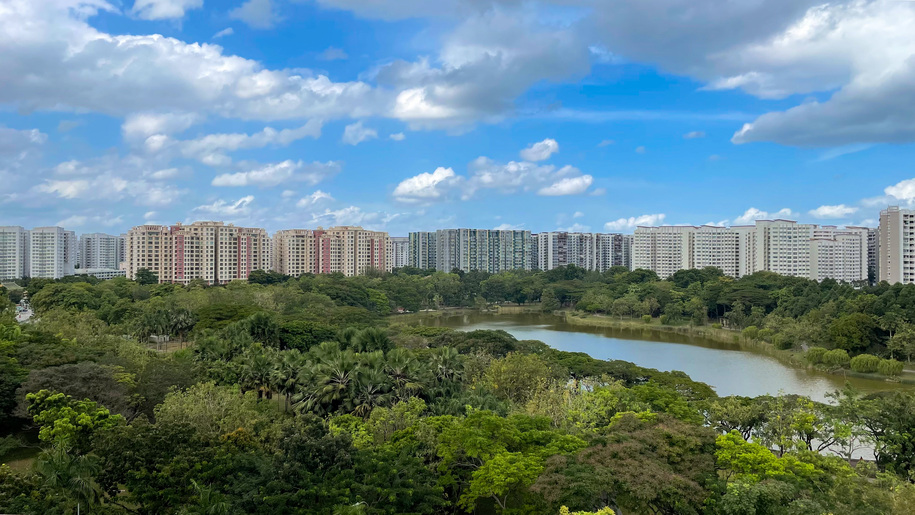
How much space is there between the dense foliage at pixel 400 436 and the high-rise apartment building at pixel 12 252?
5117cm

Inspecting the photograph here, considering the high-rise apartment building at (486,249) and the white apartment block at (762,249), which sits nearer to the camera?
the white apartment block at (762,249)

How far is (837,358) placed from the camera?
23500mm

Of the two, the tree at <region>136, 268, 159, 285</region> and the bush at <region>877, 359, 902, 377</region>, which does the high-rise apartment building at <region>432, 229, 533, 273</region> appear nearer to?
the tree at <region>136, 268, 159, 285</region>

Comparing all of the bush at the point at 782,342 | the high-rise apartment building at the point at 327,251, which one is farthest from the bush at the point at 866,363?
the high-rise apartment building at the point at 327,251

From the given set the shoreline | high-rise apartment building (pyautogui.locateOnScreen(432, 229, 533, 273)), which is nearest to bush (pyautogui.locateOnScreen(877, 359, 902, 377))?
the shoreline

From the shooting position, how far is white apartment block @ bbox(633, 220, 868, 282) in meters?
57.8

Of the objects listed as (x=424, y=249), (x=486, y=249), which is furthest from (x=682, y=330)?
(x=424, y=249)

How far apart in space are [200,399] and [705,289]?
36441mm

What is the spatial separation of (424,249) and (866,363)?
5963 centimetres

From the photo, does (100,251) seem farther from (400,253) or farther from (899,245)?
(899,245)

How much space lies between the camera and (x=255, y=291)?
34.5 metres

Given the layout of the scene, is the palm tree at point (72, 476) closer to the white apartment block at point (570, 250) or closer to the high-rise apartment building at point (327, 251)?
the high-rise apartment building at point (327, 251)

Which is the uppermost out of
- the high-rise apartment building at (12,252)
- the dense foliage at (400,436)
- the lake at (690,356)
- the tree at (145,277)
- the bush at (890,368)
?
the high-rise apartment building at (12,252)

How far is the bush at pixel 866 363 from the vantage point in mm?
22578
